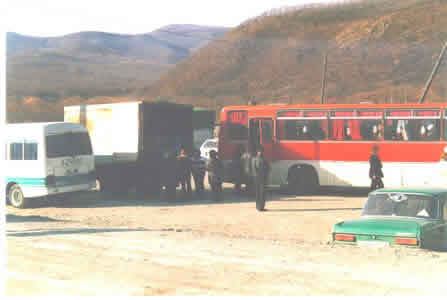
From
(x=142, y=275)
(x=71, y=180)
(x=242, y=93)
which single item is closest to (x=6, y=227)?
(x=71, y=180)

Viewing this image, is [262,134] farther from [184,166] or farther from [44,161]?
[44,161]

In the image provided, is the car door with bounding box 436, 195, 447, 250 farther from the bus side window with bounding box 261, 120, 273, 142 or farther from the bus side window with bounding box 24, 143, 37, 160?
the bus side window with bounding box 24, 143, 37, 160

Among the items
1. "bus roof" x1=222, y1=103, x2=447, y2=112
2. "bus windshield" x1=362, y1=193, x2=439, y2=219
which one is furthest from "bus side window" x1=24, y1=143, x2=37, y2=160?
"bus windshield" x1=362, y1=193, x2=439, y2=219

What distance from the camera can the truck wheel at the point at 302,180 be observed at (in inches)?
792

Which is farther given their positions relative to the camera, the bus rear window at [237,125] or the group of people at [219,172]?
the bus rear window at [237,125]

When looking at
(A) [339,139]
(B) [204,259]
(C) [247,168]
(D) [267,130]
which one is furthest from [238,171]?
(B) [204,259]

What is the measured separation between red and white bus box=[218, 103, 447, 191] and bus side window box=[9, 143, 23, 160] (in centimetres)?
719

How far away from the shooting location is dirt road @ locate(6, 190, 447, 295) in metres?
7.18

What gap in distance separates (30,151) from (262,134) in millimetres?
8130

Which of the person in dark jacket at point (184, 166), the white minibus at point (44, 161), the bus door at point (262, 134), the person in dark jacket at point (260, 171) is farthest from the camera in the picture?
the bus door at point (262, 134)

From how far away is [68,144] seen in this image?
18.1 meters

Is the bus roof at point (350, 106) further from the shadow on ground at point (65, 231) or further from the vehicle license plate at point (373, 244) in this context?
the vehicle license plate at point (373, 244)

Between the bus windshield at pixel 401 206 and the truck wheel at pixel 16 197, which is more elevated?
the bus windshield at pixel 401 206

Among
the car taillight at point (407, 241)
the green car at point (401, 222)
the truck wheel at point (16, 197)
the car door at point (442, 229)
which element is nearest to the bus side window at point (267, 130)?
the truck wheel at point (16, 197)
